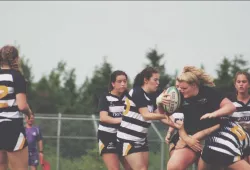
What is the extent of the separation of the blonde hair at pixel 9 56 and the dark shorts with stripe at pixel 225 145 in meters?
2.46

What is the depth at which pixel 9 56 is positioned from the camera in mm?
8078

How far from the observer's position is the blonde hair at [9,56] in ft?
26.5

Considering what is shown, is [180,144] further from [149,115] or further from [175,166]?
[149,115]

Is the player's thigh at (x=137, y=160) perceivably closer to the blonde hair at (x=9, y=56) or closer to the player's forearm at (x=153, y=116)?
the player's forearm at (x=153, y=116)

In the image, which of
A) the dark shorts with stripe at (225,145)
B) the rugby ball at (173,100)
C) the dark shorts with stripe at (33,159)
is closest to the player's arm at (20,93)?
the rugby ball at (173,100)

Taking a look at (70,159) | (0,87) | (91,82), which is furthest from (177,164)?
(91,82)

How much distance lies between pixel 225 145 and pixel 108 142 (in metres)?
A: 2.43

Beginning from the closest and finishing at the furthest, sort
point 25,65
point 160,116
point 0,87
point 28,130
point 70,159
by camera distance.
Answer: point 0,87 < point 160,116 < point 28,130 < point 70,159 < point 25,65

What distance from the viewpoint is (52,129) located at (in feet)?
63.3

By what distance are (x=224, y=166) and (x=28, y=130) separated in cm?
752

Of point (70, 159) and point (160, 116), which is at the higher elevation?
point (160, 116)

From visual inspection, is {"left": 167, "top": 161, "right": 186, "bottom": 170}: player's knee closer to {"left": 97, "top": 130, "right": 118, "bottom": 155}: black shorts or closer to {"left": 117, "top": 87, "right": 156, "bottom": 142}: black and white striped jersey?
{"left": 117, "top": 87, "right": 156, "bottom": 142}: black and white striped jersey

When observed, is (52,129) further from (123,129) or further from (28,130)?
(123,129)

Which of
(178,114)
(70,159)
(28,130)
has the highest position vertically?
(178,114)
